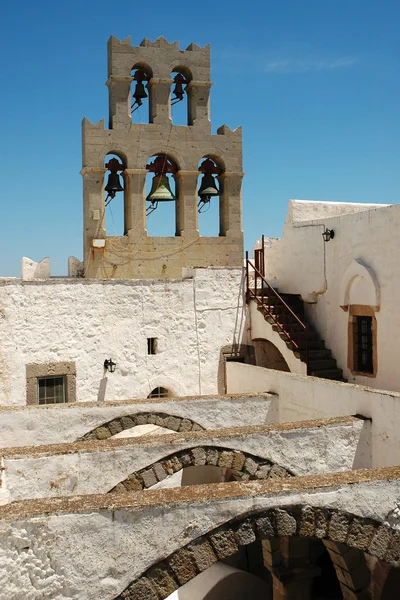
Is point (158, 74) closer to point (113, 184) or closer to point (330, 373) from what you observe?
point (113, 184)

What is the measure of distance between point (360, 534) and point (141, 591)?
184cm

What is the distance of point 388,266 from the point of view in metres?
9.57

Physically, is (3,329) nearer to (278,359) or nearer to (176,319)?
(176,319)

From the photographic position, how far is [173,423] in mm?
8555

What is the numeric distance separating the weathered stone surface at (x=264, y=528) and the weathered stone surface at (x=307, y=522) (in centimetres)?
24

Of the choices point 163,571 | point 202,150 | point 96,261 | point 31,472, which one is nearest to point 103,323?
point 96,261

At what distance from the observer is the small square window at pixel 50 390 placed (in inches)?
399

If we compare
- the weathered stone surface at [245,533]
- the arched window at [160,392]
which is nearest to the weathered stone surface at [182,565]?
the weathered stone surface at [245,533]

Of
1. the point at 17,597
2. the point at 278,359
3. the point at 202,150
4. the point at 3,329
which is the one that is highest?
the point at 202,150

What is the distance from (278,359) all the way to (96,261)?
4.18m

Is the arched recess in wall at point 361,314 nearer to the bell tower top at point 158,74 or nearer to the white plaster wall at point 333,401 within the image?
the white plaster wall at point 333,401

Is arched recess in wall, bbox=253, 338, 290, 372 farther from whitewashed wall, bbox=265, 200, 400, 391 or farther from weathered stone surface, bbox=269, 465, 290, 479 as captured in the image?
weathered stone surface, bbox=269, 465, 290, 479

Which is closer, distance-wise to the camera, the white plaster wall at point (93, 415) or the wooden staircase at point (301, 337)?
the white plaster wall at point (93, 415)

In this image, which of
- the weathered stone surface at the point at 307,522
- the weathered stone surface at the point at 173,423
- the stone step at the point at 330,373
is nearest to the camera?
the weathered stone surface at the point at 307,522
